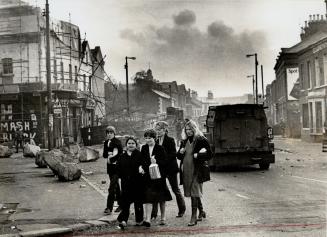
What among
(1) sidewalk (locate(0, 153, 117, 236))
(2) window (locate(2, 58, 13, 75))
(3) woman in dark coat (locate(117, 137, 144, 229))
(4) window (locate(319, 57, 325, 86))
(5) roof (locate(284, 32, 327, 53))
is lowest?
(1) sidewalk (locate(0, 153, 117, 236))

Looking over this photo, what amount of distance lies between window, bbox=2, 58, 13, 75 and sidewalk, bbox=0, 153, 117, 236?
Answer: 64.7 ft

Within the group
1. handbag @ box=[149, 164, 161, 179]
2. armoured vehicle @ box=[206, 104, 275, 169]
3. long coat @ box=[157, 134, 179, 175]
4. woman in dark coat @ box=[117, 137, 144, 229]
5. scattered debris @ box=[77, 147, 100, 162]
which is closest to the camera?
handbag @ box=[149, 164, 161, 179]

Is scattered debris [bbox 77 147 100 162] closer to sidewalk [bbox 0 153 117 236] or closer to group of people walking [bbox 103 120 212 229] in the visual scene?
sidewalk [bbox 0 153 117 236]

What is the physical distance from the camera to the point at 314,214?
7.94 meters

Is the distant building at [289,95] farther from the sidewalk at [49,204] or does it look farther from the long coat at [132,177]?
the long coat at [132,177]

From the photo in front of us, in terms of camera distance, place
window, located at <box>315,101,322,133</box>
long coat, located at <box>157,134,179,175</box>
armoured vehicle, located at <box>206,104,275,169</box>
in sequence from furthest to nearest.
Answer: window, located at <box>315,101,322,133</box> → armoured vehicle, located at <box>206,104,275,169</box> → long coat, located at <box>157,134,179,175</box>

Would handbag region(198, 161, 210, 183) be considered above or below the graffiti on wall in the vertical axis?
below

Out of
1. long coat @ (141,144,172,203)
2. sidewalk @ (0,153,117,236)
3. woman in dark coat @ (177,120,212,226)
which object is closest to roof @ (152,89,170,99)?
sidewalk @ (0,153,117,236)

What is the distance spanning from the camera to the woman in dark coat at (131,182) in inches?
300

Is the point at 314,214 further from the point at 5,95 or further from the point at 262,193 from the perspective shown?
the point at 5,95

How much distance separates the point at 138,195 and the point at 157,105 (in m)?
61.5

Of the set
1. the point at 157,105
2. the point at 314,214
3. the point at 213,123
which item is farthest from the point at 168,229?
the point at 157,105

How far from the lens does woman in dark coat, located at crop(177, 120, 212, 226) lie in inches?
301

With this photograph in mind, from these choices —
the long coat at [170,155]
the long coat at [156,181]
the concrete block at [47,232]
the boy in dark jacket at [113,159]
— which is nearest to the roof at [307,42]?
the boy in dark jacket at [113,159]
